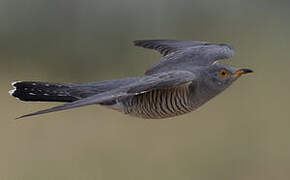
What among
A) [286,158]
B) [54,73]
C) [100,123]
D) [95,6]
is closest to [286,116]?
[286,158]

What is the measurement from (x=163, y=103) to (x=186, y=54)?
0.80 metres

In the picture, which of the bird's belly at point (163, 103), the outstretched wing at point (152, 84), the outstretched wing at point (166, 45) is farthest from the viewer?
the outstretched wing at point (166, 45)

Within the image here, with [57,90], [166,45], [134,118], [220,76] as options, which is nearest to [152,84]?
[220,76]

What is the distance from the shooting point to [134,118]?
256 inches

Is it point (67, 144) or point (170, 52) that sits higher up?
point (170, 52)

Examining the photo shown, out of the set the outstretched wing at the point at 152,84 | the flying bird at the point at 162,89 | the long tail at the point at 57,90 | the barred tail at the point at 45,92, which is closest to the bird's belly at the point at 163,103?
the flying bird at the point at 162,89

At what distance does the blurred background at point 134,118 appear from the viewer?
5.45 meters

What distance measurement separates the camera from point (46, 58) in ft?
25.6

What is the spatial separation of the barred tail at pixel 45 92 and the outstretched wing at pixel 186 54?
25.0 inches

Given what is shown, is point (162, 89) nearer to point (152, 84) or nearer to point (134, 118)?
point (152, 84)

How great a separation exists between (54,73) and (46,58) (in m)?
0.35

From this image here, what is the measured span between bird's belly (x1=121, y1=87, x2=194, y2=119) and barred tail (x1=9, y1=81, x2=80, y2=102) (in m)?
0.44

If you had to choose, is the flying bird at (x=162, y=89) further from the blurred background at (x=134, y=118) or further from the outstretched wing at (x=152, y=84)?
the blurred background at (x=134, y=118)

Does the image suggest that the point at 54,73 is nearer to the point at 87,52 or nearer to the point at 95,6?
the point at 87,52
